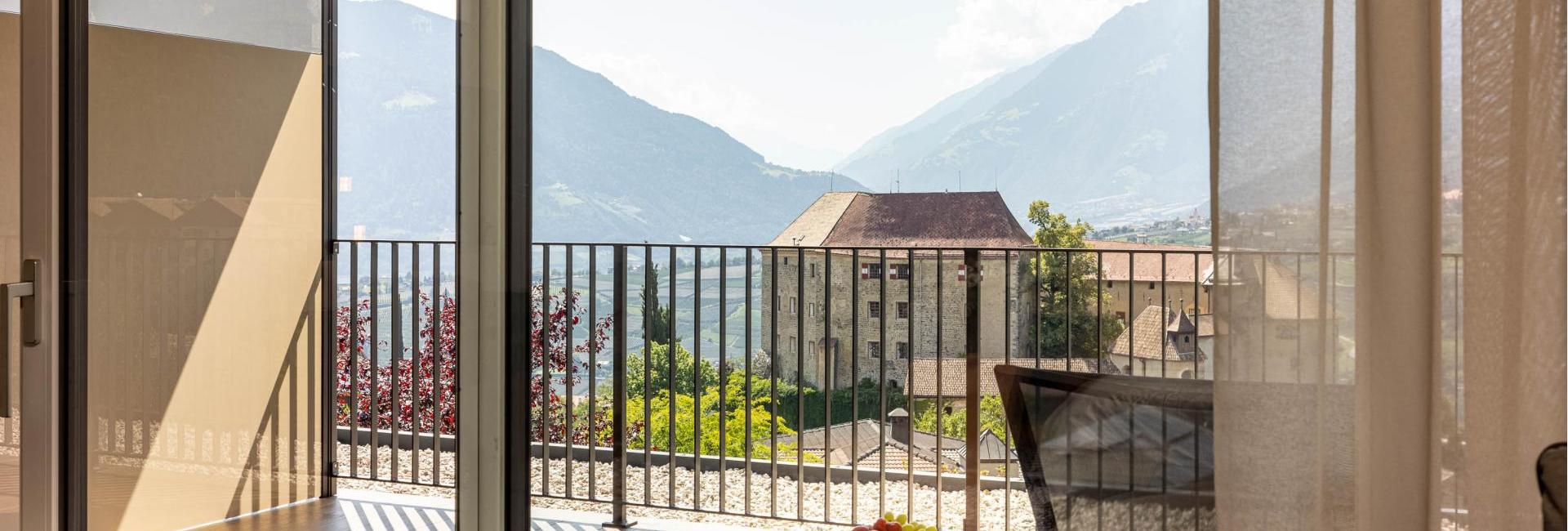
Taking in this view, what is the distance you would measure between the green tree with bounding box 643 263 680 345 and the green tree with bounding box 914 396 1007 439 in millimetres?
780

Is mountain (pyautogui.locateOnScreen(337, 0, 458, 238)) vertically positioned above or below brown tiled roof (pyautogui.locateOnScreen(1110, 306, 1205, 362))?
above

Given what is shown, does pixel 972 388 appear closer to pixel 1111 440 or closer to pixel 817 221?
pixel 817 221

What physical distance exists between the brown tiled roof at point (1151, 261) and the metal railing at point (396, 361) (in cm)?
147

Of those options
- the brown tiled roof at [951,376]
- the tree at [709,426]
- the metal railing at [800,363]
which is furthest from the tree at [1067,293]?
the tree at [709,426]

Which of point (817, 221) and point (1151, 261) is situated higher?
point (817, 221)

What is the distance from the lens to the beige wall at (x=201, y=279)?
5.59ft

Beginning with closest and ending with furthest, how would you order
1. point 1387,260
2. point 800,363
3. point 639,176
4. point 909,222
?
point 1387,260 → point 639,176 → point 909,222 → point 800,363

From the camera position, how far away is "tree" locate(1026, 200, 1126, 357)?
1.82 meters

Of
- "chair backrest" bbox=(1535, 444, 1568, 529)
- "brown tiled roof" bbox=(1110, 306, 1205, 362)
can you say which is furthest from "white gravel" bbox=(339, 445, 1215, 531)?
"chair backrest" bbox=(1535, 444, 1568, 529)

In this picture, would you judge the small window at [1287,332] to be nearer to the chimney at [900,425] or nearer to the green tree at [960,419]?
the green tree at [960,419]

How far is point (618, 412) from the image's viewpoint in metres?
2.30

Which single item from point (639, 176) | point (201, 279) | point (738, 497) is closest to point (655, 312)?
point (639, 176)

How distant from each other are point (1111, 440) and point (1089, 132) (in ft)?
2.44

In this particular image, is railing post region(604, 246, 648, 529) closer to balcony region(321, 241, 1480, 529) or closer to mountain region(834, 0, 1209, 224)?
balcony region(321, 241, 1480, 529)
